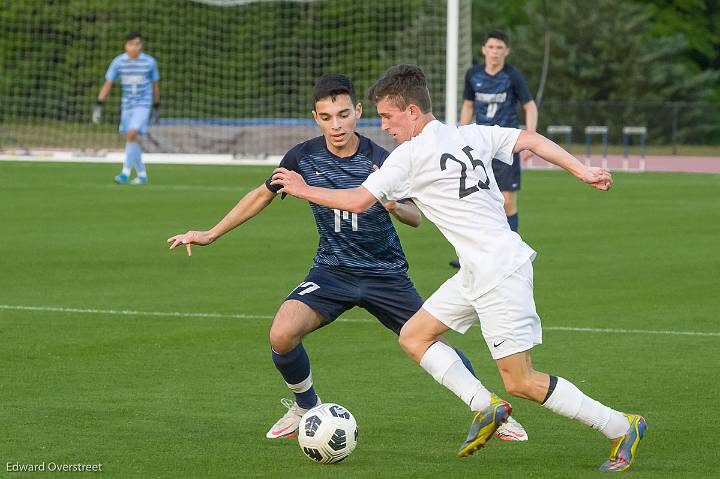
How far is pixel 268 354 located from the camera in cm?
914

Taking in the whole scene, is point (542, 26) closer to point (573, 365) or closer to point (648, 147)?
point (648, 147)

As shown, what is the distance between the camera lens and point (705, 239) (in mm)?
16953

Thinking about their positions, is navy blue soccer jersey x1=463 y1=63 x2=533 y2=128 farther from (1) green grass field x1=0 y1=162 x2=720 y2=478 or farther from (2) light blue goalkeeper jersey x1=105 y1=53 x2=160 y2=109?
(2) light blue goalkeeper jersey x1=105 y1=53 x2=160 y2=109

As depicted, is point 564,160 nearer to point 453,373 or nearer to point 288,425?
point 453,373

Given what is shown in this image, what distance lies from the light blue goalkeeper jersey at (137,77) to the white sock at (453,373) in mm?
19766

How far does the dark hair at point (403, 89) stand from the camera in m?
6.26

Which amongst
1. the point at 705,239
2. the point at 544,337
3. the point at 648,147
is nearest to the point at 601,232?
the point at 705,239

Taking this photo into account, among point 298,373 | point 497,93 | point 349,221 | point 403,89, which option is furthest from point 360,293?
point 497,93

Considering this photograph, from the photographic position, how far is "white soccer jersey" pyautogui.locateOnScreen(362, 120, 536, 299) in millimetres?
6145

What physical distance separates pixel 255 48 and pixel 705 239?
2488cm

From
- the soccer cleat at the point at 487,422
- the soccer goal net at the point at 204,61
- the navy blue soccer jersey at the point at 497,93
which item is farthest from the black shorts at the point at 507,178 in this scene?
the soccer goal net at the point at 204,61

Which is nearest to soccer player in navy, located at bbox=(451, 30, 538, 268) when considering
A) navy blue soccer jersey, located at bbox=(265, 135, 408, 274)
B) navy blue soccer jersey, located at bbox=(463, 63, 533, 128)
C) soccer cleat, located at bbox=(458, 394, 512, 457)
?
navy blue soccer jersey, located at bbox=(463, 63, 533, 128)

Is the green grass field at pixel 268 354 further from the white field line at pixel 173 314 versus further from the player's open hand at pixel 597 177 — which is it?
the player's open hand at pixel 597 177

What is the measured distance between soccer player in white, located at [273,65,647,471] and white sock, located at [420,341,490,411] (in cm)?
2
